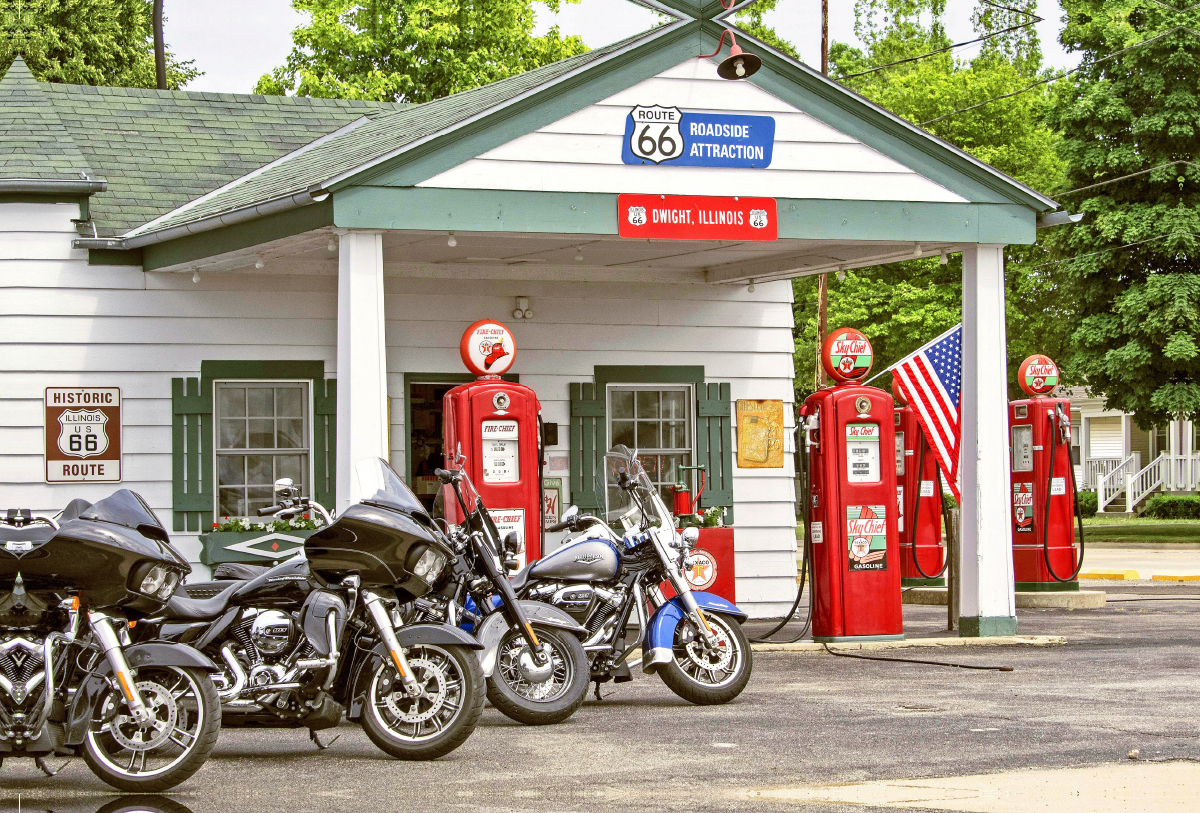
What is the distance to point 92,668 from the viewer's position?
6.72m

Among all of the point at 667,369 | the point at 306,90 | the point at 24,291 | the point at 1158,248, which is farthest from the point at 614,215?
the point at 306,90

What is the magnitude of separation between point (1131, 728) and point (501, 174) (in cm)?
554

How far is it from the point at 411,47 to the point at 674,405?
20798 mm

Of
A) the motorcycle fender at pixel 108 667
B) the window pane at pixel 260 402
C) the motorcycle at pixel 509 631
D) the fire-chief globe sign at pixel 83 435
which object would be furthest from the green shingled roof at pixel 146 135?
the motorcycle fender at pixel 108 667

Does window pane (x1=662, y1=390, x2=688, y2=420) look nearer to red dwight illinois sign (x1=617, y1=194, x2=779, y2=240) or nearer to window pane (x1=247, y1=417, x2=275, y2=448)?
red dwight illinois sign (x1=617, y1=194, x2=779, y2=240)

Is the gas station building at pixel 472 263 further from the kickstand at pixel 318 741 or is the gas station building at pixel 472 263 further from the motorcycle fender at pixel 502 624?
the kickstand at pixel 318 741

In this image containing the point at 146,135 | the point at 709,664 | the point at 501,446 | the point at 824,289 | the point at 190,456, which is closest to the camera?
the point at 709,664

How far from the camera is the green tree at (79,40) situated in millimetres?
29594

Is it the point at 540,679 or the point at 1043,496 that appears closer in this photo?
the point at 540,679

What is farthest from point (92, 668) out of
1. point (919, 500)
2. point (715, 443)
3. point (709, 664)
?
point (919, 500)

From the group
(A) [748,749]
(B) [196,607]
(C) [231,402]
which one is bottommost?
(A) [748,749]

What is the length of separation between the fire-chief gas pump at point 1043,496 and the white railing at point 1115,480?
24203mm

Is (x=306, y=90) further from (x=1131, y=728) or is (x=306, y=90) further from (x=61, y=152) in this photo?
(x=1131, y=728)

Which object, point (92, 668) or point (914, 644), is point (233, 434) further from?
point (92, 668)
